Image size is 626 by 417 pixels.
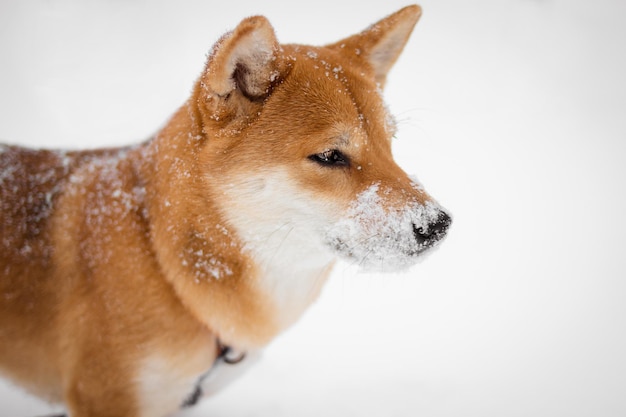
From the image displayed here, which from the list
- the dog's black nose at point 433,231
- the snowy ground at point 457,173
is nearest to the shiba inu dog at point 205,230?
the dog's black nose at point 433,231

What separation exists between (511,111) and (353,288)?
4.13 m

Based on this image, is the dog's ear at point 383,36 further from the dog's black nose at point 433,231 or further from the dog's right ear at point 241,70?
the dog's black nose at point 433,231

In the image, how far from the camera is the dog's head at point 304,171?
1.96 m

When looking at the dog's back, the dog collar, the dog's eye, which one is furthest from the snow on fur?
the dog's back

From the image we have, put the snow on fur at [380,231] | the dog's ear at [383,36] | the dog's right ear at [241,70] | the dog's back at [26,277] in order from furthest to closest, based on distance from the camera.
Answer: the dog's ear at [383,36] < the dog's back at [26,277] < the snow on fur at [380,231] < the dog's right ear at [241,70]

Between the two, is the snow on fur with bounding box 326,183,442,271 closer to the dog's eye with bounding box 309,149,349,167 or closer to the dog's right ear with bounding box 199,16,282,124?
the dog's eye with bounding box 309,149,349,167

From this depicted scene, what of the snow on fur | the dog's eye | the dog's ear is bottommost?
the snow on fur

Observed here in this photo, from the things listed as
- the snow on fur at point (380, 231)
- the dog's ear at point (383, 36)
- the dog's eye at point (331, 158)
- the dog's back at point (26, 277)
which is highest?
the dog's ear at point (383, 36)

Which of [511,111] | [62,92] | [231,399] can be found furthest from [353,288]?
[62,92]

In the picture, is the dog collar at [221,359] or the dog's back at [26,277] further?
the dog collar at [221,359]

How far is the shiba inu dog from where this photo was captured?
2002mm

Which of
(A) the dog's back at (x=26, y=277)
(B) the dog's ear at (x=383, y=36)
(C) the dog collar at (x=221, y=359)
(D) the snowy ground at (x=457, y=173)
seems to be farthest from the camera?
(D) the snowy ground at (x=457, y=173)

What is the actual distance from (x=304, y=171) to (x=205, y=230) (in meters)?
0.53

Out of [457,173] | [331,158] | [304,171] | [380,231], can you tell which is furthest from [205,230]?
[457,173]
